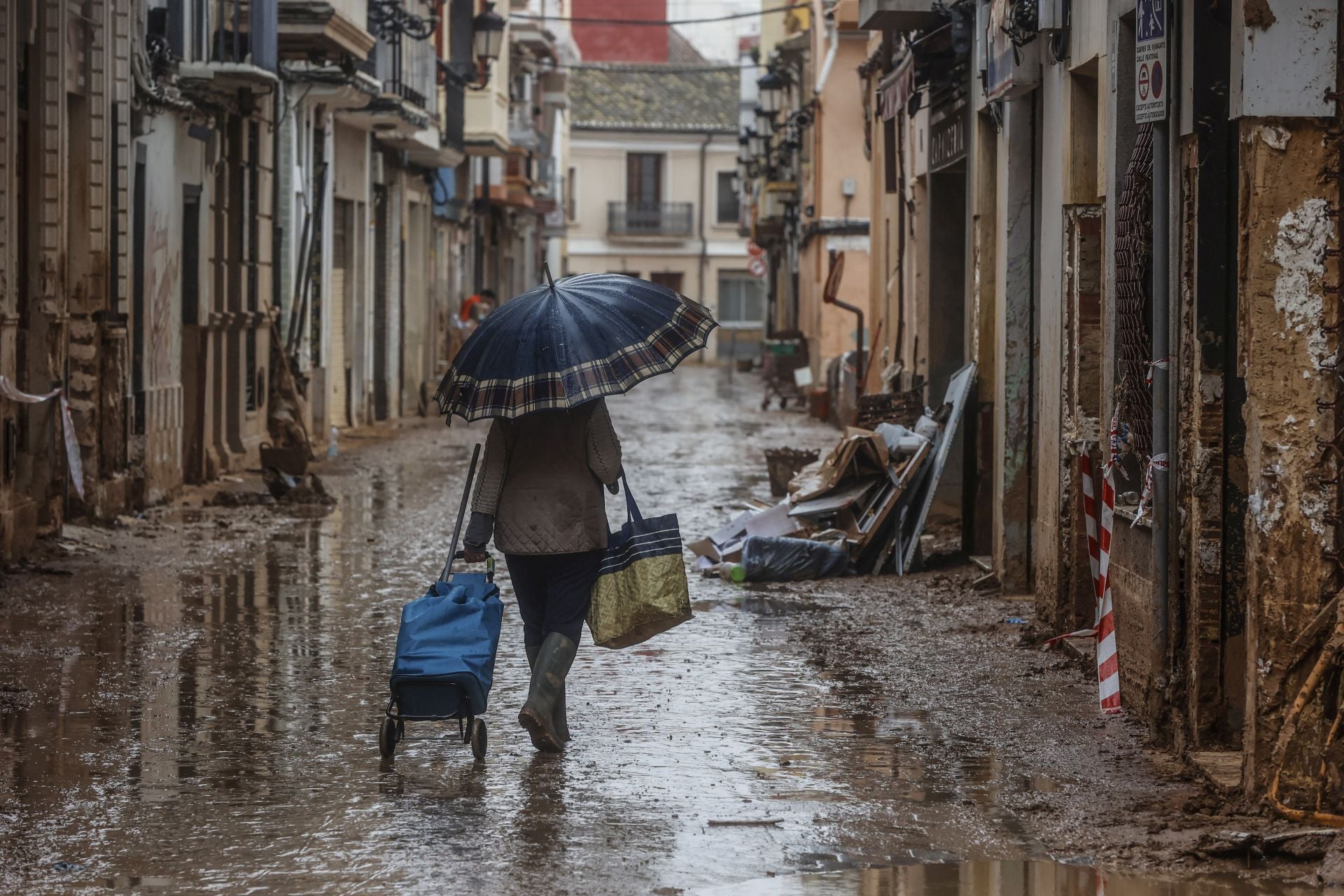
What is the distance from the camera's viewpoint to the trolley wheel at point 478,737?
7.06 meters

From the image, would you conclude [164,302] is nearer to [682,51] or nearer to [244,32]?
[244,32]

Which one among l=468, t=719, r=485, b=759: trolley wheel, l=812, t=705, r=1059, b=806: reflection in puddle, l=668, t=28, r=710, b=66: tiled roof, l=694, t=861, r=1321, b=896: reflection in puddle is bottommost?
l=694, t=861, r=1321, b=896: reflection in puddle

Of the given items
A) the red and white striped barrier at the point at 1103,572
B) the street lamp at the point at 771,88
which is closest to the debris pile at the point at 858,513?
the red and white striped barrier at the point at 1103,572

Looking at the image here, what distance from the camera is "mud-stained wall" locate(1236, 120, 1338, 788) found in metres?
6.17

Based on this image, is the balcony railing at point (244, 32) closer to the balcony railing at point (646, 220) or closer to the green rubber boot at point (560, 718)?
the green rubber boot at point (560, 718)

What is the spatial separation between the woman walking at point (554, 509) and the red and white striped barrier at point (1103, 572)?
2092mm

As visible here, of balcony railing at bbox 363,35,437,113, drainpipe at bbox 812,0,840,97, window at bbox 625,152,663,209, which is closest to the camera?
balcony railing at bbox 363,35,437,113

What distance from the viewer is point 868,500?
1285 centimetres

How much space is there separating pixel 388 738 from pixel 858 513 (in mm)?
6278

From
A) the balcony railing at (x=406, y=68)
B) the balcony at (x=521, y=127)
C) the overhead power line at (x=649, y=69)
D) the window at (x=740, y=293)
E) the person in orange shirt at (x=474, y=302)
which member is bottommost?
the person in orange shirt at (x=474, y=302)

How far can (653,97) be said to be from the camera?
70750mm

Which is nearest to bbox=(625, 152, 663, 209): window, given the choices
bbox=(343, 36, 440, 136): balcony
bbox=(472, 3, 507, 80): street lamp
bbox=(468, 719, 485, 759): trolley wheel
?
bbox=(343, 36, 440, 136): balcony

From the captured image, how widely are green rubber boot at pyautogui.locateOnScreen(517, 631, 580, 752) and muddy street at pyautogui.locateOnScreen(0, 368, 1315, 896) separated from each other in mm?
129

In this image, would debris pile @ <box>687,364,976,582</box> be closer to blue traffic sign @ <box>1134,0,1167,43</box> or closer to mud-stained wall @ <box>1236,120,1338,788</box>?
blue traffic sign @ <box>1134,0,1167,43</box>
